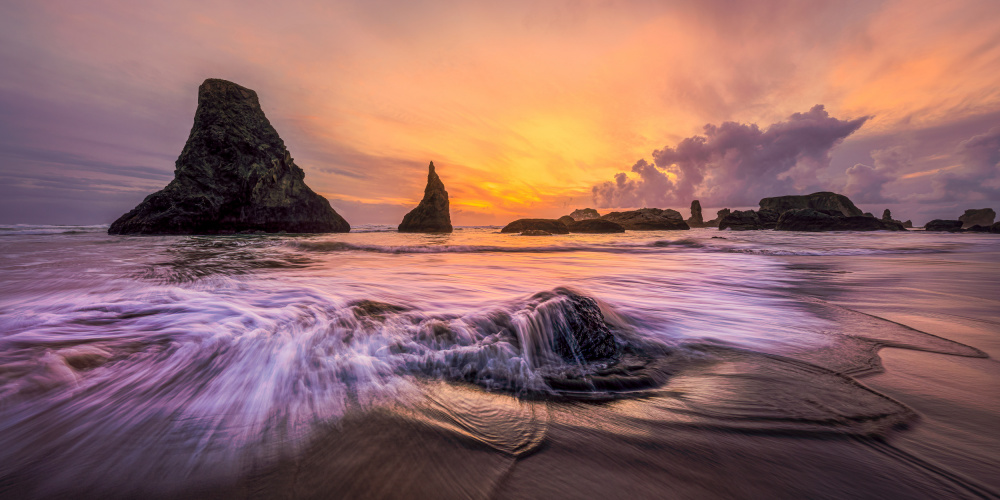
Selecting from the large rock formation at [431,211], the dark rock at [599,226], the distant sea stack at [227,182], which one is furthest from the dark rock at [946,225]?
the distant sea stack at [227,182]

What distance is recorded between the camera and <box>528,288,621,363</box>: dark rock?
7.73 ft

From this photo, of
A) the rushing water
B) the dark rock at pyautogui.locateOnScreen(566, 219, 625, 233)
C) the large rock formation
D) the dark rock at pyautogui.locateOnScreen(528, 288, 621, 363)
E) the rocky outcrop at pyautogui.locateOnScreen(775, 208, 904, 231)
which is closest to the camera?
the rushing water

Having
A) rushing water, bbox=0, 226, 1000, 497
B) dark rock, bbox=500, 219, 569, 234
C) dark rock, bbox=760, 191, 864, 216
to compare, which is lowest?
rushing water, bbox=0, 226, 1000, 497

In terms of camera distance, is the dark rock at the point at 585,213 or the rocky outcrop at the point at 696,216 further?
the rocky outcrop at the point at 696,216

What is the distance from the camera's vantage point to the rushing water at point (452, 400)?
1.18 m

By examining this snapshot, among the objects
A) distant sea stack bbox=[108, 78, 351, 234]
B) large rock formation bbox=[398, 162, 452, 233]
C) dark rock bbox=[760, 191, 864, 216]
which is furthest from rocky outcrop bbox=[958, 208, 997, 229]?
distant sea stack bbox=[108, 78, 351, 234]

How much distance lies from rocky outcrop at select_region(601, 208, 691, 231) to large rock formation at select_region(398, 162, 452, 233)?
27.3 metres

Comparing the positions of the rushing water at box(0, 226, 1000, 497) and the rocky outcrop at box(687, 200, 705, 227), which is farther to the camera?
the rocky outcrop at box(687, 200, 705, 227)

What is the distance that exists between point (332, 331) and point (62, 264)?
956cm

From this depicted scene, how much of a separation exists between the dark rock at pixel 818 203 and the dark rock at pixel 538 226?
51.0 m

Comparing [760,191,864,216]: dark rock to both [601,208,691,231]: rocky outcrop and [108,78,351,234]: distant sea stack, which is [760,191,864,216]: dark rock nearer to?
[601,208,691,231]: rocky outcrop

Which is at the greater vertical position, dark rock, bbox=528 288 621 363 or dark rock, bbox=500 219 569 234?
dark rock, bbox=500 219 569 234

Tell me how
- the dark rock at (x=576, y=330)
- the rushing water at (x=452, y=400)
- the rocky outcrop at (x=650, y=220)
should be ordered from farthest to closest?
the rocky outcrop at (x=650, y=220), the dark rock at (x=576, y=330), the rushing water at (x=452, y=400)

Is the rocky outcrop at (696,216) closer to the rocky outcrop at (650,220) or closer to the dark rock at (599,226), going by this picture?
the rocky outcrop at (650,220)
